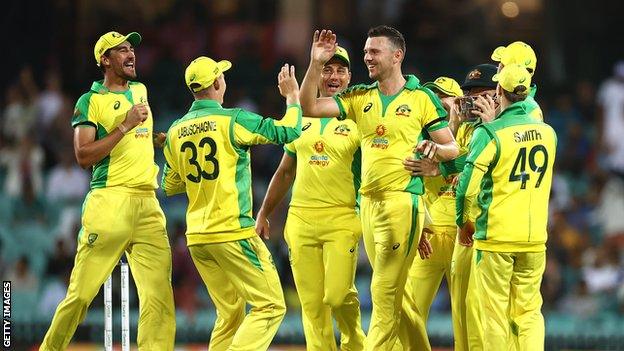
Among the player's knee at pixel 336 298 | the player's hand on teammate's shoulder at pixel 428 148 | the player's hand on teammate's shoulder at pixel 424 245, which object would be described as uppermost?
the player's hand on teammate's shoulder at pixel 428 148

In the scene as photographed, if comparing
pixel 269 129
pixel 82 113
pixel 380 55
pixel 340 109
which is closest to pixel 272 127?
pixel 269 129

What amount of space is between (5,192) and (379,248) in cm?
811

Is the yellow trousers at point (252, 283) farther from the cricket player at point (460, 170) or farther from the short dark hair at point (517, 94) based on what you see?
the short dark hair at point (517, 94)

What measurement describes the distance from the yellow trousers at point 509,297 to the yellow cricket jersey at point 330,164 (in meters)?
1.30

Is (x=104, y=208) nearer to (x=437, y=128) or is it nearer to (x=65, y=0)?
(x=437, y=128)

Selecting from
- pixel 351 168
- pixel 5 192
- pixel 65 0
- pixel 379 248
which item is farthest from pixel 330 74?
pixel 65 0

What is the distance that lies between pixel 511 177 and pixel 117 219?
8.71 ft

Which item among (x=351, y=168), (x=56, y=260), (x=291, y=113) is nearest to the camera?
(x=291, y=113)

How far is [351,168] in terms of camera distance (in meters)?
9.95

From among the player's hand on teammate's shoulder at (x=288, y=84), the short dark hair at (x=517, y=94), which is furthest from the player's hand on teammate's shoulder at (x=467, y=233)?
the player's hand on teammate's shoulder at (x=288, y=84)

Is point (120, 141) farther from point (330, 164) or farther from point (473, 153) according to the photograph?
point (473, 153)

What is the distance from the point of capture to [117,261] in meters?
9.50

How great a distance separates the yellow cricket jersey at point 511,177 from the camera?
877cm

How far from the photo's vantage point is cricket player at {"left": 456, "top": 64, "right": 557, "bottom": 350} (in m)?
8.78
